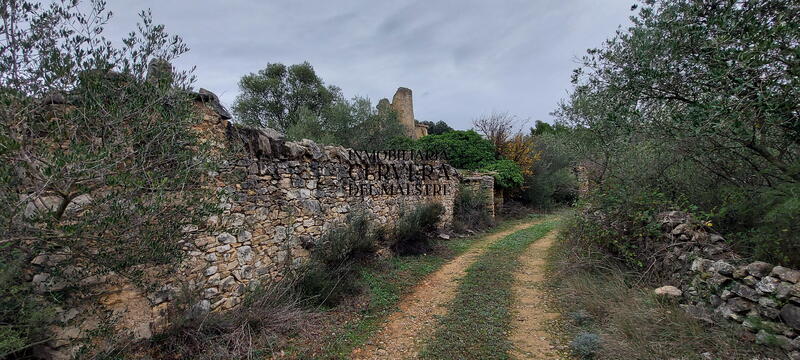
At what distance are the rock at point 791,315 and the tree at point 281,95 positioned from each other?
19.6 meters

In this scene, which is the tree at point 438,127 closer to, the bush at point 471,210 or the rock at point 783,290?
the bush at point 471,210

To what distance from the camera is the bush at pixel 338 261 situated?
15.7 feet

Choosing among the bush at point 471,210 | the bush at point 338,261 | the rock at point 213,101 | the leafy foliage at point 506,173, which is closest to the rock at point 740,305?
the bush at point 338,261

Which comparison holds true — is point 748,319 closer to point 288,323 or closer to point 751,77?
point 751,77

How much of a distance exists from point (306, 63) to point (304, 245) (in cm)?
1961

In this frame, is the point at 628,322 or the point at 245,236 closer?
the point at 628,322

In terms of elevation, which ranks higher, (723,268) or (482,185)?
(482,185)

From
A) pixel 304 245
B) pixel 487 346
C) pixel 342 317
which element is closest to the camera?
pixel 487 346

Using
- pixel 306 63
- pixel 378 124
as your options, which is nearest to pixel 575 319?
pixel 378 124

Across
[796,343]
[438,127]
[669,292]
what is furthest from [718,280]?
[438,127]

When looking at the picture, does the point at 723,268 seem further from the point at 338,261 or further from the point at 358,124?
the point at 358,124

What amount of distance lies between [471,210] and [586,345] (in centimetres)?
862

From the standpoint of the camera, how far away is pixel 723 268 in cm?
332

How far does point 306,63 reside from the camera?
22.3 metres
